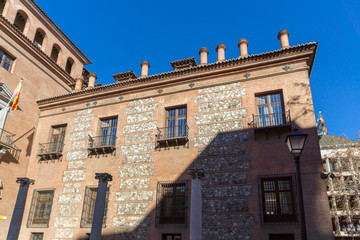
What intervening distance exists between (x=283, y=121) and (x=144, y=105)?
25.7 feet

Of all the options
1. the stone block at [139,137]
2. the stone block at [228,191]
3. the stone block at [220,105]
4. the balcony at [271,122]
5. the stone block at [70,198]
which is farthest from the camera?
the stone block at [70,198]

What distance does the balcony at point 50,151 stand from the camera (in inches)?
688

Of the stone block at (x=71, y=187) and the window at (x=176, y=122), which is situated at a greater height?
the window at (x=176, y=122)

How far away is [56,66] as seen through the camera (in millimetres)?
21422

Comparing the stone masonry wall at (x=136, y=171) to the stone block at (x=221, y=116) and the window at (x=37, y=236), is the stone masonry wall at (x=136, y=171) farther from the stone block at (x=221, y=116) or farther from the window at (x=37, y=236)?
the window at (x=37, y=236)

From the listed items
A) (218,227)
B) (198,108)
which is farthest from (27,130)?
(218,227)

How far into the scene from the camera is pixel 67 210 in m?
15.6

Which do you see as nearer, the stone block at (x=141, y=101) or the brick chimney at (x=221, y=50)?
the brick chimney at (x=221, y=50)

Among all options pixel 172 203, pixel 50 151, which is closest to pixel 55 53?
pixel 50 151

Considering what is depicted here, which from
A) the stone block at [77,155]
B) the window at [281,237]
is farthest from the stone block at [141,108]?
the window at [281,237]

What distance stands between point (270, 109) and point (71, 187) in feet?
38.8

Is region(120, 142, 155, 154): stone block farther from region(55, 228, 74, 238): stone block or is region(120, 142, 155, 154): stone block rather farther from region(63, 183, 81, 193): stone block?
region(55, 228, 74, 238): stone block

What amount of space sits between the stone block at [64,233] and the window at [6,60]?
35.2 feet

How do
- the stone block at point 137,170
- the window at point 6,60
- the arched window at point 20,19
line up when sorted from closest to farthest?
the stone block at point 137,170, the window at point 6,60, the arched window at point 20,19
